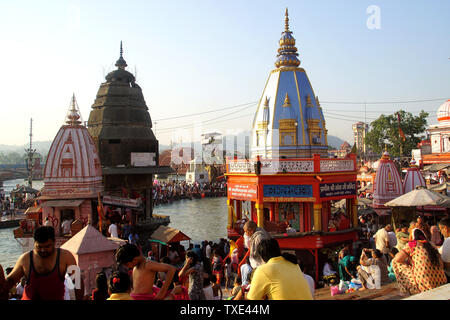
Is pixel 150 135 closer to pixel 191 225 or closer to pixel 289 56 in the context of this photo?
pixel 191 225

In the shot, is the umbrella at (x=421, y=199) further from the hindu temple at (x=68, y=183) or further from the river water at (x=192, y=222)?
the hindu temple at (x=68, y=183)

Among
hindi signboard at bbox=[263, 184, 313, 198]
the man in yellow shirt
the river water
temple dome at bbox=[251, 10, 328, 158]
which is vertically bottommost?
the river water

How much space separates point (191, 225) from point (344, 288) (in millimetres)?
20211

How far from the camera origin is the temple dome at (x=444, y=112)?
1416 inches

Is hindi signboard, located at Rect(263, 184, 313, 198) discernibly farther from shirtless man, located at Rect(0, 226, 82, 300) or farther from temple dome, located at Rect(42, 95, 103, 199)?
shirtless man, located at Rect(0, 226, 82, 300)

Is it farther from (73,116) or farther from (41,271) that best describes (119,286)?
(73,116)

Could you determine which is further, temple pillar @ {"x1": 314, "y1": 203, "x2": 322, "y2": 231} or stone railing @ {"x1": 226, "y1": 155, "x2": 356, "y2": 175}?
stone railing @ {"x1": 226, "y1": 155, "x2": 356, "y2": 175}

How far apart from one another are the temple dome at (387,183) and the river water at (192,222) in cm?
947

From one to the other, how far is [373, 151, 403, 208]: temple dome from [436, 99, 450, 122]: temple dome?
20208 mm

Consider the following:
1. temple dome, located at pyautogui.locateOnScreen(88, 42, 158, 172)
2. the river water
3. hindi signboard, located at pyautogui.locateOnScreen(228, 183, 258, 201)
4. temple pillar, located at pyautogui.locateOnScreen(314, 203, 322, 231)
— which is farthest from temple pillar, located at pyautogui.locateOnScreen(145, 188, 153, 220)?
temple pillar, located at pyautogui.locateOnScreen(314, 203, 322, 231)

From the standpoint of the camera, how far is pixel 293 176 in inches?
601

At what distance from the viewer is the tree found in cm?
5053
